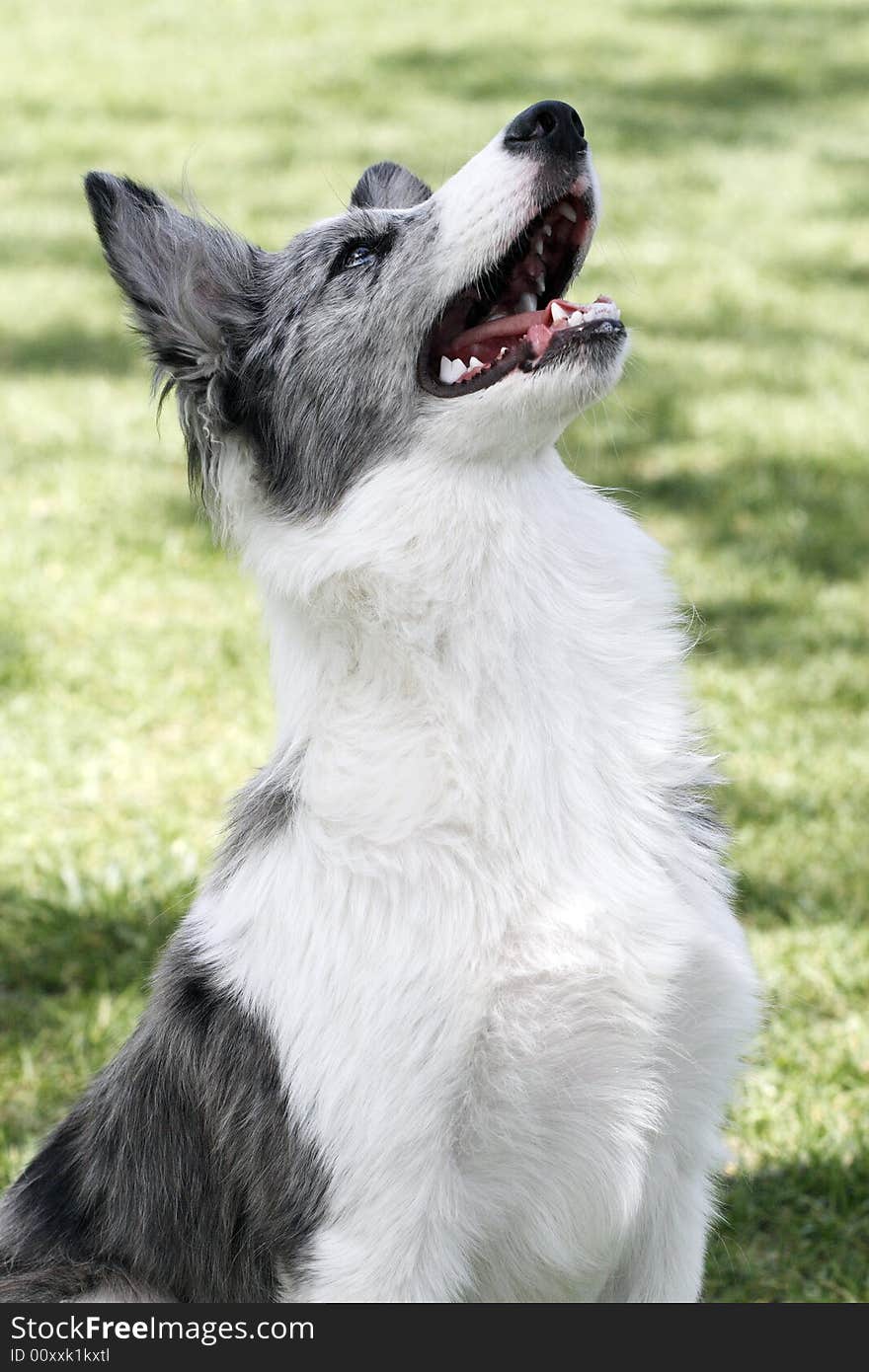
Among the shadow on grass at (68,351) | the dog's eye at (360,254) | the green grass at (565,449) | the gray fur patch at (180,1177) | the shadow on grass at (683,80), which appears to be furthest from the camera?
the shadow on grass at (683,80)

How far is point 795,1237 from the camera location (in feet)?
11.6

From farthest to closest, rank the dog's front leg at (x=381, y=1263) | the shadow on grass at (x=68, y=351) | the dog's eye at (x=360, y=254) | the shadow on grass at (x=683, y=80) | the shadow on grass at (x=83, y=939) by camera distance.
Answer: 1. the shadow on grass at (x=683, y=80)
2. the shadow on grass at (x=68, y=351)
3. the shadow on grass at (x=83, y=939)
4. the dog's eye at (x=360, y=254)
5. the dog's front leg at (x=381, y=1263)

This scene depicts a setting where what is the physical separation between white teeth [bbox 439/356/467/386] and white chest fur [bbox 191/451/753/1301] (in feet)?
0.53

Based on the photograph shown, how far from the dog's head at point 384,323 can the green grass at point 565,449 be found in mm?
1694

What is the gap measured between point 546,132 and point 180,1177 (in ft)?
6.38

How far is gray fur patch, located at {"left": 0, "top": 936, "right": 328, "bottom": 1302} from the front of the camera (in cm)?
259

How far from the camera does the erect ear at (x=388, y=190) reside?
3.48 metres

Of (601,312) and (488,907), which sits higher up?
(601,312)

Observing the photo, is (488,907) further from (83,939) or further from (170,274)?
(83,939)

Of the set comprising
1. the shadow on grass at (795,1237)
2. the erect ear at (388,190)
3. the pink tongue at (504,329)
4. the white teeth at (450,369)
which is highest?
the erect ear at (388,190)

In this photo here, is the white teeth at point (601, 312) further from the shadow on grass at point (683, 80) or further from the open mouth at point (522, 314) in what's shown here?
the shadow on grass at point (683, 80)

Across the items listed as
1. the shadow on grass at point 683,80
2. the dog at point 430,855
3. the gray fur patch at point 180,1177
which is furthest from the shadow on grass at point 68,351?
the gray fur patch at point 180,1177

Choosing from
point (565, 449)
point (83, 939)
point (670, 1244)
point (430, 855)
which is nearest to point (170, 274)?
point (430, 855)
